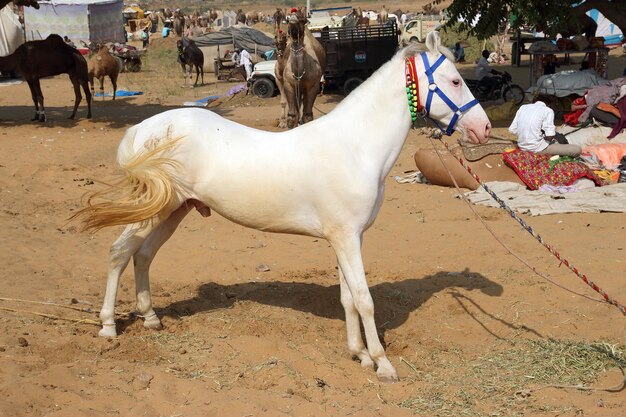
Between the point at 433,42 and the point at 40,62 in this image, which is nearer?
the point at 433,42

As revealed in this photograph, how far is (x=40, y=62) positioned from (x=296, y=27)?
6026 millimetres

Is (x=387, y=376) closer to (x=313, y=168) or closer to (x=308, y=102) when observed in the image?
(x=313, y=168)

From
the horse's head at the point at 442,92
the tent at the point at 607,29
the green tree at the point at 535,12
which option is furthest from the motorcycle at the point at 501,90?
the tent at the point at 607,29

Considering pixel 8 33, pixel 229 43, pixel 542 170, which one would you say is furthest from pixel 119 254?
pixel 229 43

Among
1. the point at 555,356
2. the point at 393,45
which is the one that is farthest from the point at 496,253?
the point at 393,45

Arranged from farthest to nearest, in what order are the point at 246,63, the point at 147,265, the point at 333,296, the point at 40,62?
the point at 246,63 → the point at 40,62 → the point at 333,296 → the point at 147,265

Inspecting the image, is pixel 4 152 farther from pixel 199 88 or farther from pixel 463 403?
pixel 199 88

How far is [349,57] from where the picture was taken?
22297mm

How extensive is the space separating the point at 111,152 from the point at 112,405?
990 centimetres

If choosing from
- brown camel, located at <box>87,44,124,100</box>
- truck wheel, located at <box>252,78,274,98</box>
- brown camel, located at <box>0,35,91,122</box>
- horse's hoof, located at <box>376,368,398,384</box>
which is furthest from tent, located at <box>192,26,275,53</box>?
horse's hoof, located at <box>376,368,398,384</box>

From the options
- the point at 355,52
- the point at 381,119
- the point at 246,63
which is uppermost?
the point at 381,119

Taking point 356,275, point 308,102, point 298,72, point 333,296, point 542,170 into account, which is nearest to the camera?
point 356,275

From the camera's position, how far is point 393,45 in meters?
22.5

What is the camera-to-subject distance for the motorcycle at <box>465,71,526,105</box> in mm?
18812
